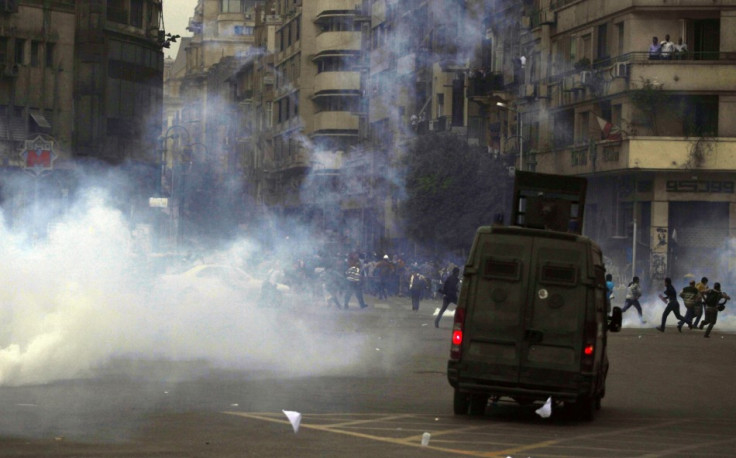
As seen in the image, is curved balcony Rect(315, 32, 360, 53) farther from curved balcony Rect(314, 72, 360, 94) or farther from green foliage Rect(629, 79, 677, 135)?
green foliage Rect(629, 79, 677, 135)

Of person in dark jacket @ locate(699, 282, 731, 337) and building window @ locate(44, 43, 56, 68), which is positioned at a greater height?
building window @ locate(44, 43, 56, 68)

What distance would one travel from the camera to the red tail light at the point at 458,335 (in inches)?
631

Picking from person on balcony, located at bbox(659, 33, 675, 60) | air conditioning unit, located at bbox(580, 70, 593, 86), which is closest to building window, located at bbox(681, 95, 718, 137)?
person on balcony, located at bbox(659, 33, 675, 60)

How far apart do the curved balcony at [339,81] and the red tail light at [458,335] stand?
71.2 metres

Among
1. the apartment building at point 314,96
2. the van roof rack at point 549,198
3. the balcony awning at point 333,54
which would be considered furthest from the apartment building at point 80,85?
the van roof rack at point 549,198

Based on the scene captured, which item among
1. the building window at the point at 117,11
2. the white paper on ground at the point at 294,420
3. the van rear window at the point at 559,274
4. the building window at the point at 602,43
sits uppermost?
the building window at the point at 117,11

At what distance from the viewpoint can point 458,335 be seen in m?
16.1

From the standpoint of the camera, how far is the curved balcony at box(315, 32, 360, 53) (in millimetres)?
87125

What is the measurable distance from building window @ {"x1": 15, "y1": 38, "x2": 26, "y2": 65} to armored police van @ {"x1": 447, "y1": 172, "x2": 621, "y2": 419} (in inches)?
1697

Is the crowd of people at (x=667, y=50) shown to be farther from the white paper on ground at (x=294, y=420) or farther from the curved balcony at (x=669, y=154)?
the white paper on ground at (x=294, y=420)

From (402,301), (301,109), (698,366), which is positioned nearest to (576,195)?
→ (698,366)

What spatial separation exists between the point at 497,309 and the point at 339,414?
7.05 ft

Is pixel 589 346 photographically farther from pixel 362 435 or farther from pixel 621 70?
pixel 621 70

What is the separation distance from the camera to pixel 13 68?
2169 inches
